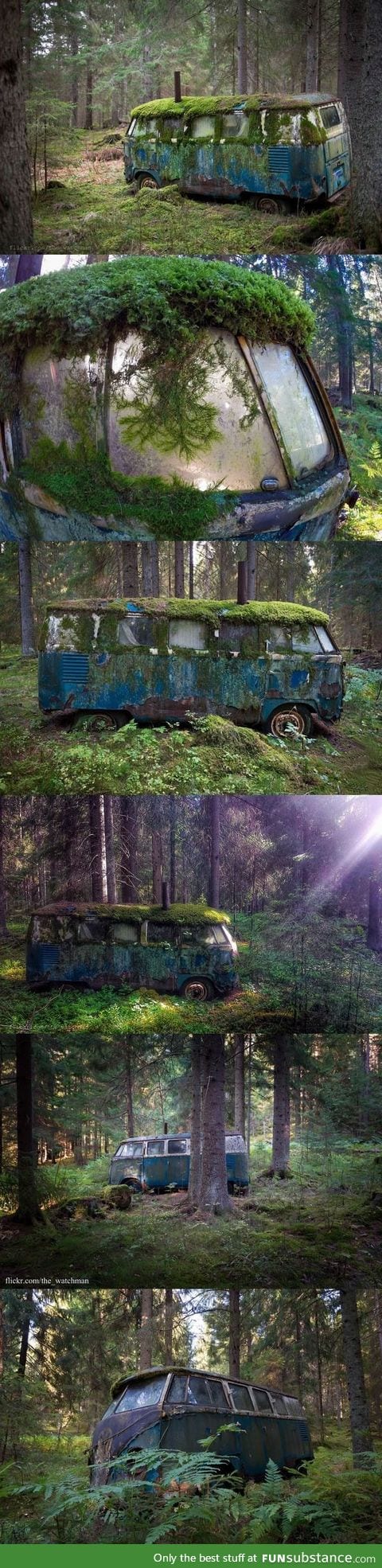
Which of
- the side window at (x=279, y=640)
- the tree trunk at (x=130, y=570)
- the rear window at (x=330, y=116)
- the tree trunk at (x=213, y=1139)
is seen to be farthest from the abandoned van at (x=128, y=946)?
the rear window at (x=330, y=116)

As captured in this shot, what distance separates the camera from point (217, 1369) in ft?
27.5

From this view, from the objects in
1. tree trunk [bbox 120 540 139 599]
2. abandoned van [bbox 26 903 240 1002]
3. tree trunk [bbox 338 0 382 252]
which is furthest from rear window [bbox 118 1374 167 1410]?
tree trunk [bbox 338 0 382 252]

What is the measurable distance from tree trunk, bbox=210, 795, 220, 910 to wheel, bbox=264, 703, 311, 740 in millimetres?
1234

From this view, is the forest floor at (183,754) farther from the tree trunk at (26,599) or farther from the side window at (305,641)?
the side window at (305,641)

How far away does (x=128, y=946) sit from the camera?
771 cm

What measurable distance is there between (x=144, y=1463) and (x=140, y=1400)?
0.62 meters

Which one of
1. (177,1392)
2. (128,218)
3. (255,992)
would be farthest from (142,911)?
(128,218)

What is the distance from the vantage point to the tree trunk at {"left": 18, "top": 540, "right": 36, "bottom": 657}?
19.0 ft

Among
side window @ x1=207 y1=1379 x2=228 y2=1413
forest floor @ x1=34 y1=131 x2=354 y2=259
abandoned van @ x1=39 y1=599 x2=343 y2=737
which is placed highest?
forest floor @ x1=34 y1=131 x2=354 y2=259

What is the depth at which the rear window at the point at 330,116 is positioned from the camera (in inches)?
212

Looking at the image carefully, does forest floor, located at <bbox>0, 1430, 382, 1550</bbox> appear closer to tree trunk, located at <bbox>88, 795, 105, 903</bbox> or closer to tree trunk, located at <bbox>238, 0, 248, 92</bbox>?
tree trunk, located at <bbox>88, 795, 105, 903</bbox>

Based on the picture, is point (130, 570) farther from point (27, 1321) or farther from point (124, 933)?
point (27, 1321)

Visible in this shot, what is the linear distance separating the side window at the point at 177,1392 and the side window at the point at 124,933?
3621 millimetres

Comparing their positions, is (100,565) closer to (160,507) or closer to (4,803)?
(160,507)
